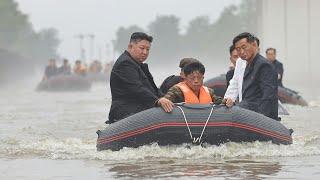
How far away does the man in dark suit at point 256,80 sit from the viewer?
1171 centimetres

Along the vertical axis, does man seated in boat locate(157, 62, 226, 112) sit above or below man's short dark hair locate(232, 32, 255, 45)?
below

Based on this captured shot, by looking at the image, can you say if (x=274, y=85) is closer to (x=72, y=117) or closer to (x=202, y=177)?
(x=202, y=177)

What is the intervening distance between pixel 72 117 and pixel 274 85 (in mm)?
10949

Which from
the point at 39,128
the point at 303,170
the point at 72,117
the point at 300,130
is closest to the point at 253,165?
the point at 303,170

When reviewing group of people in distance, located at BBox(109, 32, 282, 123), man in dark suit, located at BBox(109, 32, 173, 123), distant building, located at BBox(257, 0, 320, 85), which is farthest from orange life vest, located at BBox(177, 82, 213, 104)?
distant building, located at BBox(257, 0, 320, 85)

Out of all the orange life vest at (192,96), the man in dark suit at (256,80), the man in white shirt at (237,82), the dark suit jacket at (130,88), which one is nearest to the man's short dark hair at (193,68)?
the orange life vest at (192,96)

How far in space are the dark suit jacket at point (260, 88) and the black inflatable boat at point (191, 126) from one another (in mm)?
506

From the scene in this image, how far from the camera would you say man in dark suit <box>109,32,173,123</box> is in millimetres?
11586

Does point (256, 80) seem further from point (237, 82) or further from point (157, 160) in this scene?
point (157, 160)

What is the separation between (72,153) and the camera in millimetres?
12172

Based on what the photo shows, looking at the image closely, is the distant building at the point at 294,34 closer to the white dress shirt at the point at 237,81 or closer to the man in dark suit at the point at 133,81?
the white dress shirt at the point at 237,81

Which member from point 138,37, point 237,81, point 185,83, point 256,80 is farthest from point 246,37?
point 138,37

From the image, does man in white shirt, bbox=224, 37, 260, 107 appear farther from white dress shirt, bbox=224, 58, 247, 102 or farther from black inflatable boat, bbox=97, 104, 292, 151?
black inflatable boat, bbox=97, 104, 292, 151

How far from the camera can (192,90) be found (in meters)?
11.5
